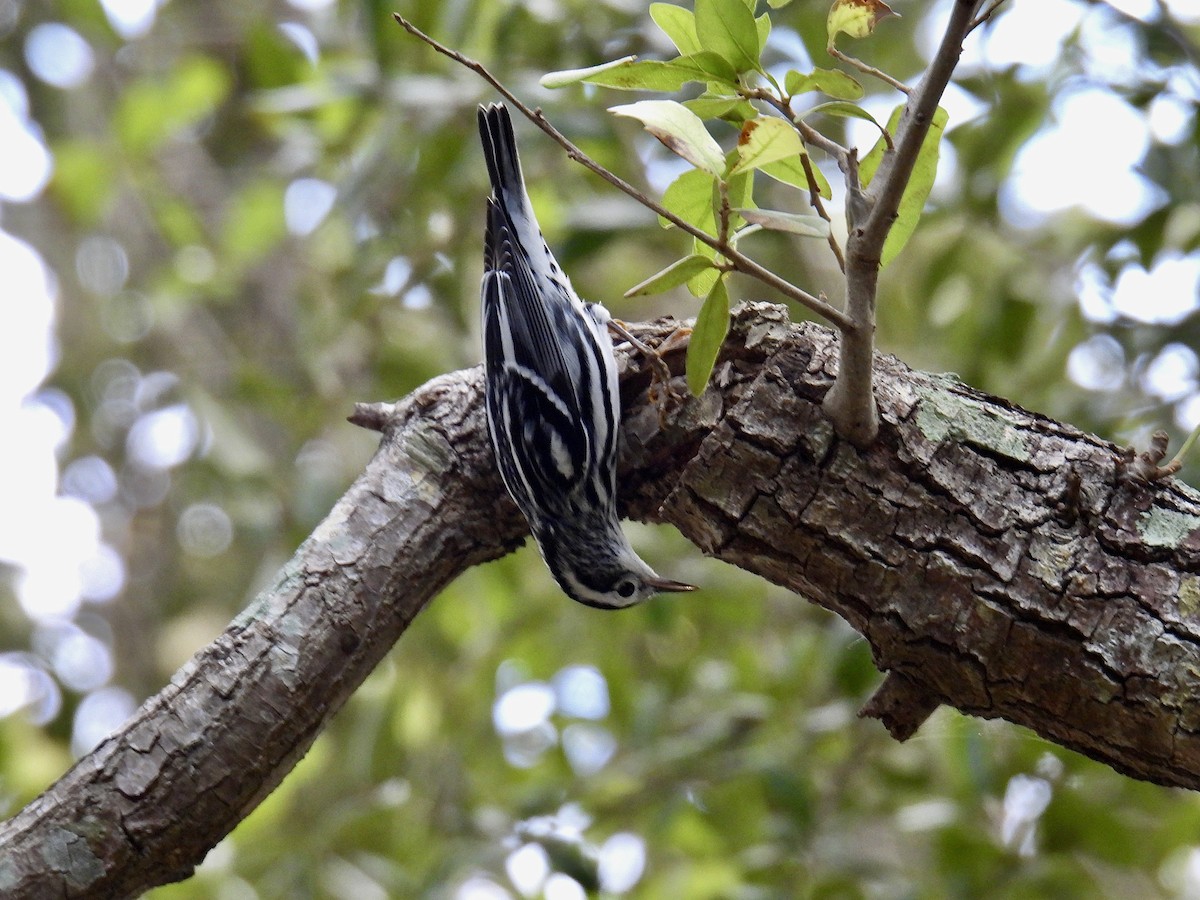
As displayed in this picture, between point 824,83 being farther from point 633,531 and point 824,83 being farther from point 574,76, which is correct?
point 633,531

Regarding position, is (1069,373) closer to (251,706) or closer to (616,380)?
(616,380)

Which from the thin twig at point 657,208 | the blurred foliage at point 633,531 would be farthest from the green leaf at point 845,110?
the blurred foliage at point 633,531

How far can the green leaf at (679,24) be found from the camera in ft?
5.86

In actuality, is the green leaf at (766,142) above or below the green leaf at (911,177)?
above

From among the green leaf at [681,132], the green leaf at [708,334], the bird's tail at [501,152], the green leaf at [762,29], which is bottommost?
the bird's tail at [501,152]

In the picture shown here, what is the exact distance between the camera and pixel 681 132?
169cm

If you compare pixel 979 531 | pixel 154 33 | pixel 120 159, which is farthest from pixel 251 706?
pixel 154 33

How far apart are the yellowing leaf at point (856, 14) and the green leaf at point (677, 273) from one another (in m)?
0.41

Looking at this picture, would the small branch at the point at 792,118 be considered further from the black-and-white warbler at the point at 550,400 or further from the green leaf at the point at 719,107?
the black-and-white warbler at the point at 550,400

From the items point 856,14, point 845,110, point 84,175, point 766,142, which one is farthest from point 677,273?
point 84,175

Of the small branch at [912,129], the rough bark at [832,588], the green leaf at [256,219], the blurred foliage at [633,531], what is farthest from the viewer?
the green leaf at [256,219]

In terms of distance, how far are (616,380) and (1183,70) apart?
1801mm

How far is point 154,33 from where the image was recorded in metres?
6.50

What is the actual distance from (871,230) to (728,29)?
0.36 metres
